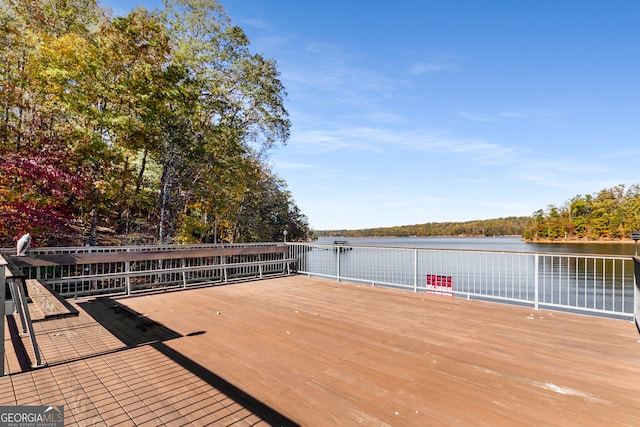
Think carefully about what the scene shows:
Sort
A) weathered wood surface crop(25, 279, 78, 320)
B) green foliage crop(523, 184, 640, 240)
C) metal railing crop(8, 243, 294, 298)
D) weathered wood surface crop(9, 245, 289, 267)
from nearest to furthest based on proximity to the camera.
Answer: weathered wood surface crop(25, 279, 78, 320)
weathered wood surface crop(9, 245, 289, 267)
metal railing crop(8, 243, 294, 298)
green foliage crop(523, 184, 640, 240)

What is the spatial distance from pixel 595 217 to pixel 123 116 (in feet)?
239

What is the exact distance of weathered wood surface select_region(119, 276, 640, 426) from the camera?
203cm

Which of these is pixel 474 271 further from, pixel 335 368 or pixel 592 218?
pixel 592 218

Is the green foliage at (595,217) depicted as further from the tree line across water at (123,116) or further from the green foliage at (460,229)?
the tree line across water at (123,116)

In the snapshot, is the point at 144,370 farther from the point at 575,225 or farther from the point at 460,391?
the point at 575,225

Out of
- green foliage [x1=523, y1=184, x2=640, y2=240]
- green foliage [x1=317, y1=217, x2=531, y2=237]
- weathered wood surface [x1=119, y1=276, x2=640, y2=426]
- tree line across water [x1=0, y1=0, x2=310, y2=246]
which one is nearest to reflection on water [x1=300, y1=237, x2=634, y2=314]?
weathered wood surface [x1=119, y1=276, x2=640, y2=426]

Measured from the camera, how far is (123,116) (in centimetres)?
822

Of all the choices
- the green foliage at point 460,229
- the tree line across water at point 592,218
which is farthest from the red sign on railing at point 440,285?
the green foliage at point 460,229

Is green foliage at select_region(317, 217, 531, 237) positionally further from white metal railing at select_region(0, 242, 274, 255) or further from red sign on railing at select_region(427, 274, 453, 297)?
white metal railing at select_region(0, 242, 274, 255)
